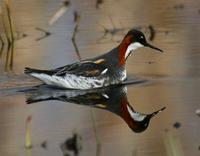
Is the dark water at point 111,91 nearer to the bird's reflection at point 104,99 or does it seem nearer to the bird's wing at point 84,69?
the bird's reflection at point 104,99

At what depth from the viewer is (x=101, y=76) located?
10.8 m

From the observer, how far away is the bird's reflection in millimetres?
9148

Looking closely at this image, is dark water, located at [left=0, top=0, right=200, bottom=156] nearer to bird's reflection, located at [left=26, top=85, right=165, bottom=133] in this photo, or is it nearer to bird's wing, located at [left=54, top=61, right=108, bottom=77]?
bird's reflection, located at [left=26, top=85, right=165, bottom=133]

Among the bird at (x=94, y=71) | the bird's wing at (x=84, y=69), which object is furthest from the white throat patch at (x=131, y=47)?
the bird's wing at (x=84, y=69)

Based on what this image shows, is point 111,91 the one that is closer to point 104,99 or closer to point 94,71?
point 94,71

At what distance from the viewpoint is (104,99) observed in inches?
400

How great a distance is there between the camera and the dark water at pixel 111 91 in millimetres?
8328

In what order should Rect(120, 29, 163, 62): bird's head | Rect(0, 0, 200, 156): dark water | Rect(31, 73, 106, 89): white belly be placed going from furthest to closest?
Rect(120, 29, 163, 62): bird's head
Rect(31, 73, 106, 89): white belly
Rect(0, 0, 200, 156): dark water

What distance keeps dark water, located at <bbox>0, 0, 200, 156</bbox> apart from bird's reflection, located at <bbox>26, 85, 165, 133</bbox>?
32mm

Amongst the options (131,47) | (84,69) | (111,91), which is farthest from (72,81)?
(131,47)

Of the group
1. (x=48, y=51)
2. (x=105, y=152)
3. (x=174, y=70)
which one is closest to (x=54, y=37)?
(x=48, y=51)

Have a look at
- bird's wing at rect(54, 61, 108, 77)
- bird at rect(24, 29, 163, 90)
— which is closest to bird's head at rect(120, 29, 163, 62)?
bird at rect(24, 29, 163, 90)

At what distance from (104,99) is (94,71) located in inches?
26.7

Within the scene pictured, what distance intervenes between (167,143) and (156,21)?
6.77 m
